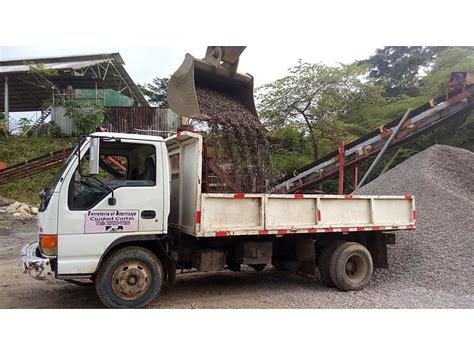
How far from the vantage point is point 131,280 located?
4.46 m

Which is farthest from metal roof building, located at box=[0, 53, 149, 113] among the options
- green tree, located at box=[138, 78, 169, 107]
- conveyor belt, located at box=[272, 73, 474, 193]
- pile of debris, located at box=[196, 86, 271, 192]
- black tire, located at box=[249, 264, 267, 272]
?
black tire, located at box=[249, 264, 267, 272]

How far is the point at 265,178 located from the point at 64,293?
3.54 metres

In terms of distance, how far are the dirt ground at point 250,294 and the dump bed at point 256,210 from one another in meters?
0.89

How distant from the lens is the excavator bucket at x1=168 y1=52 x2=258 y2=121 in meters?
5.95

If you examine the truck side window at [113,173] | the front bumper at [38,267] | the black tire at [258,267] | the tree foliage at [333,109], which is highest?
the tree foliage at [333,109]

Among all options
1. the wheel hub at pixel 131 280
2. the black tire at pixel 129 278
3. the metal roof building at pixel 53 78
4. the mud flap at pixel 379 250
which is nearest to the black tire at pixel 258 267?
the mud flap at pixel 379 250

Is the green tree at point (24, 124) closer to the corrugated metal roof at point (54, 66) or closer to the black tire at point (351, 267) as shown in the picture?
the corrugated metal roof at point (54, 66)

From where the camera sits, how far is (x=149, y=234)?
4.59 metres

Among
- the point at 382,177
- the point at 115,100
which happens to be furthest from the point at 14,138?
the point at 382,177

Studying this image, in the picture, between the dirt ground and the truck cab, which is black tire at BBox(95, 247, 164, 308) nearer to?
the truck cab

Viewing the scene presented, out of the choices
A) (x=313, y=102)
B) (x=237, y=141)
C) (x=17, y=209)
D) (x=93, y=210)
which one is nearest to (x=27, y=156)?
(x=17, y=209)

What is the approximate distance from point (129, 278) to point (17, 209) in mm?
9547

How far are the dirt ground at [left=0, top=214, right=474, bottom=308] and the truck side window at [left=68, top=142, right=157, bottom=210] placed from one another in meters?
1.42

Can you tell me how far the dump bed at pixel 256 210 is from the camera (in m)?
4.76
